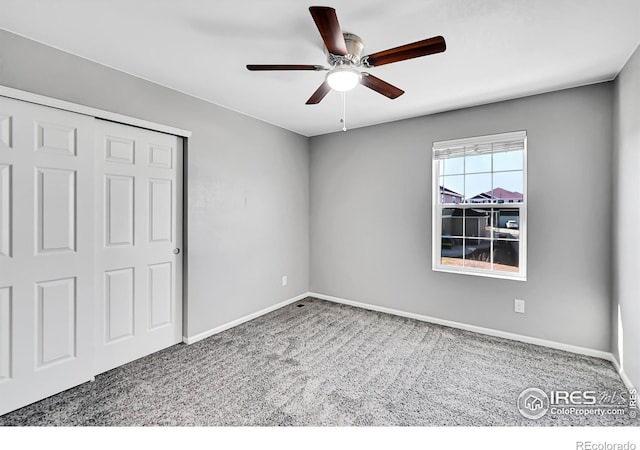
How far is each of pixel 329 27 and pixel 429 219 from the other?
2.61m

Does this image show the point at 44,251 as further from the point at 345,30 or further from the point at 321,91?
the point at 345,30

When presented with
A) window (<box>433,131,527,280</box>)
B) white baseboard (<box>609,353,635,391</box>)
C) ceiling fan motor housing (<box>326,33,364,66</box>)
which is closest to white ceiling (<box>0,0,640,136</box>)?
ceiling fan motor housing (<box>326,33,364,66</box>)

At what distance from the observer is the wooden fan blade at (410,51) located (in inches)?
62.3

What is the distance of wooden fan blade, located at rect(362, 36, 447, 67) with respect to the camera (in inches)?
62.3

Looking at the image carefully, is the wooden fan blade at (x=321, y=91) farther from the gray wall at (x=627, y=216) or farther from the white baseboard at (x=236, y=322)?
the white baseboard at (x=236, y=322)

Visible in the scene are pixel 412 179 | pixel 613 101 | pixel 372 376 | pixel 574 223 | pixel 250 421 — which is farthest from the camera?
pixel 412 179

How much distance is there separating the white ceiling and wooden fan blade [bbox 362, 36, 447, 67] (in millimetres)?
251

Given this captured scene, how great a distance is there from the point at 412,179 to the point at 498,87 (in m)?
1.26

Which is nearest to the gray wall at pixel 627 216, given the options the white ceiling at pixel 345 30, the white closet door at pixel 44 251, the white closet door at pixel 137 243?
the white ceiling at pixel 345 30

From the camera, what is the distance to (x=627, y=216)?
2.30 metres

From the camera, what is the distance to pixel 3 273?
1.94 m

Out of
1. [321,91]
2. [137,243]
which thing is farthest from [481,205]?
[137,243]

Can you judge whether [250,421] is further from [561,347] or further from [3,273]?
[561,347]
